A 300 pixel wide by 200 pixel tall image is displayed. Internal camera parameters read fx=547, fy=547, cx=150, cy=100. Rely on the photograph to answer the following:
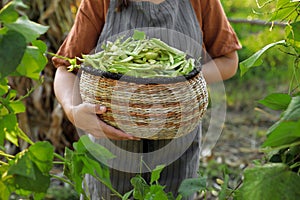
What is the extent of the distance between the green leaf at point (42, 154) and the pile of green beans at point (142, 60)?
29 cm

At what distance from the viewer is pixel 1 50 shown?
0.52 m

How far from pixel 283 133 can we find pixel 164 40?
26.4 inches

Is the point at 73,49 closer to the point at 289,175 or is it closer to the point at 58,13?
the point at 289,175

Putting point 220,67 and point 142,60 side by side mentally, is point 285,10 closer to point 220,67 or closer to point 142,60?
point 142,60

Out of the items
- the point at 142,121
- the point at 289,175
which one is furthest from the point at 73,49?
the point at 289,175

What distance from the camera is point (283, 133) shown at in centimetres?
50

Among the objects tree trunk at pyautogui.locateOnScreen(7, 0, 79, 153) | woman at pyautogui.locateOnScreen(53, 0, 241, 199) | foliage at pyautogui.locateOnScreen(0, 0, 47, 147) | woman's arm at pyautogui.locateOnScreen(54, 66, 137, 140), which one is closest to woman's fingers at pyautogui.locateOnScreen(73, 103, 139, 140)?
woman's arm at pyautogui.locateOnScreen(54, 66, 137, 140)

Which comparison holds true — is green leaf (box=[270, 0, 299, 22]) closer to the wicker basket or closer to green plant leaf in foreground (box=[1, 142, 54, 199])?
the wicker basket

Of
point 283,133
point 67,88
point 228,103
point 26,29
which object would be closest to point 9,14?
point 26,29

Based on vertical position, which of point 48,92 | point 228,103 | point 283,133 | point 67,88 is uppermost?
point 283,133

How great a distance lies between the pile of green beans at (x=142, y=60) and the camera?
0.85 meters

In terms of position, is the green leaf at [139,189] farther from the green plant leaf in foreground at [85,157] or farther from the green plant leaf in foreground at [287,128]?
the green plant leaf in foreground at [287,128]

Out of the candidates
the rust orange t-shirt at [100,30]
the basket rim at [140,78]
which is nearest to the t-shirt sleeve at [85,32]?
the rust orange t-shirt at [100,30]

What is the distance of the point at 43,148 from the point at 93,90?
12.8 inches
